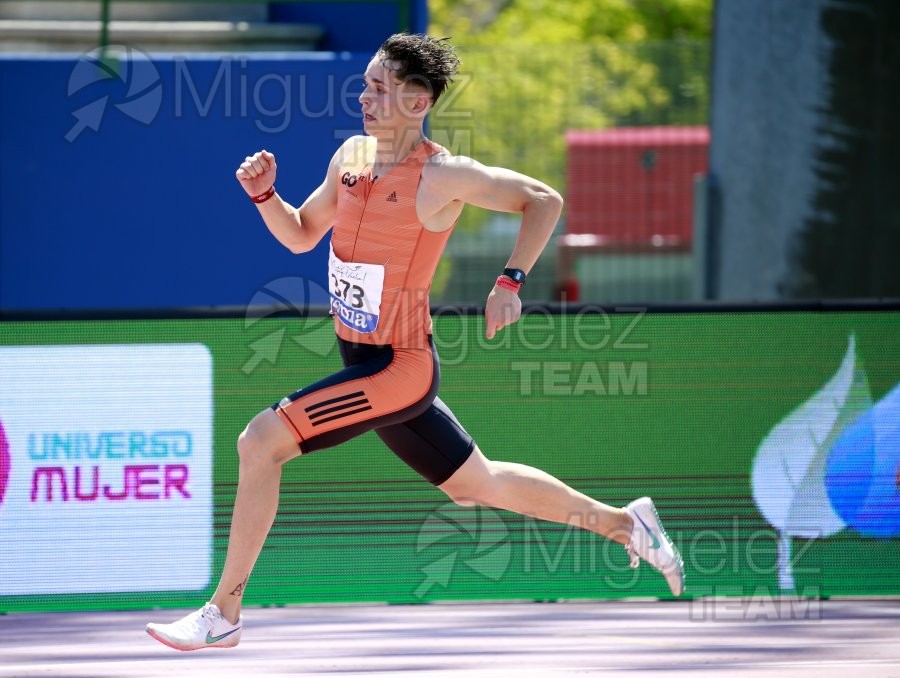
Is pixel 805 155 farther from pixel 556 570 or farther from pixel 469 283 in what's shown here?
pixel 556 570

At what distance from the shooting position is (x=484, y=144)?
1587cm

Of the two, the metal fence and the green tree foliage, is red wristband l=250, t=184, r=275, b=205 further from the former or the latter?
the metal fence

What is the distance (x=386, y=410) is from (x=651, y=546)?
1.35m

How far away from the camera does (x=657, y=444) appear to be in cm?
628

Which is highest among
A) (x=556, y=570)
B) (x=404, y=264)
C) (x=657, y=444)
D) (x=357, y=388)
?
(x=404, y=264)

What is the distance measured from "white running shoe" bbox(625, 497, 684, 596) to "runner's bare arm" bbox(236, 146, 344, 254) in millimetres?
1659

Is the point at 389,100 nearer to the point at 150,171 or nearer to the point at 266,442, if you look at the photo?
the point at 266,442

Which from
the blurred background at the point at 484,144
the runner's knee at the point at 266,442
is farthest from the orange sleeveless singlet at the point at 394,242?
the blurred background at the point at 484,144

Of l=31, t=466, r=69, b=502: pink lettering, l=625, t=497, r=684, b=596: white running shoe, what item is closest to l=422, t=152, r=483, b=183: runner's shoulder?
l=625, t=497, r=684, b=596: white running shoe

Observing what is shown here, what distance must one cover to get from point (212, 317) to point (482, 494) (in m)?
1.78

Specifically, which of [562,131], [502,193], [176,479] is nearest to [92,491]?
[176,479]

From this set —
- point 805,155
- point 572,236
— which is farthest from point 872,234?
point 572,236

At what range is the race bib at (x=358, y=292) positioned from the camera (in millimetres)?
4746

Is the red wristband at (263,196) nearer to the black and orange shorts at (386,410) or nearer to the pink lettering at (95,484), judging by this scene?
the black and orange shorts at (386,410)
